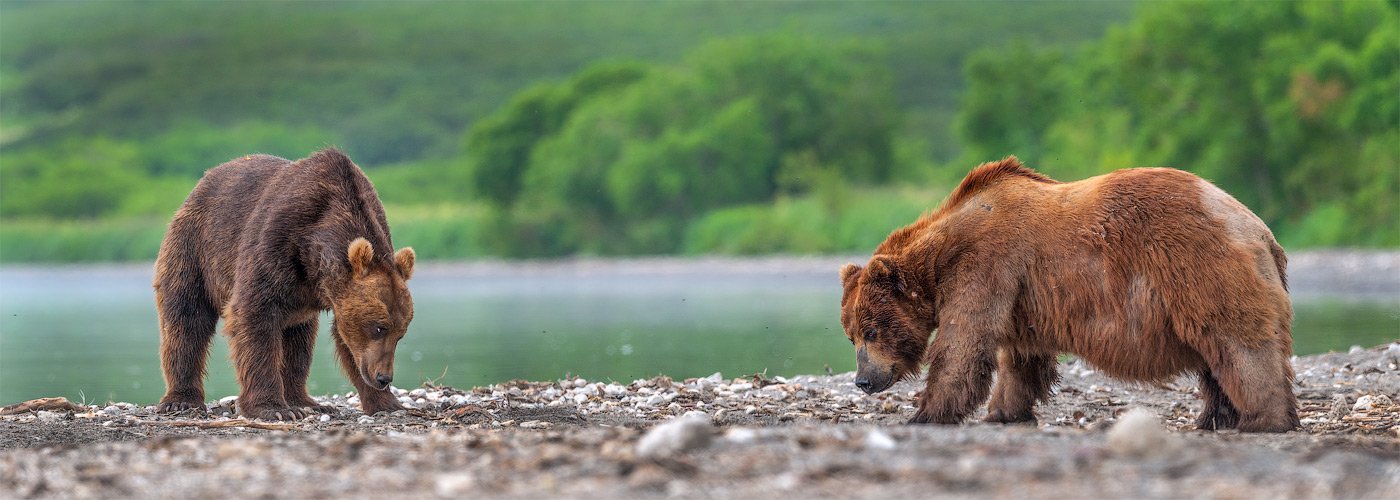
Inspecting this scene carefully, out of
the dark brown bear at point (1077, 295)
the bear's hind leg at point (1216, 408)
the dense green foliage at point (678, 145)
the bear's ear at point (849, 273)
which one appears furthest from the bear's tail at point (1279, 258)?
the dense green foliage at point (678, 145)

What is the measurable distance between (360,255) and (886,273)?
2.87 m

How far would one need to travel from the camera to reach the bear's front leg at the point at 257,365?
829 cm

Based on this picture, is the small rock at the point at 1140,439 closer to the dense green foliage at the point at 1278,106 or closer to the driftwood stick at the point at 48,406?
the driftwood stick at the point at 48,406

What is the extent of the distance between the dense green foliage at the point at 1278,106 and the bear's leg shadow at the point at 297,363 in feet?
100

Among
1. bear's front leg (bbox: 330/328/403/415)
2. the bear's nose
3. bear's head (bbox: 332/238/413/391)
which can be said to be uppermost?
bear's head (bbox: 332/238/413/391)

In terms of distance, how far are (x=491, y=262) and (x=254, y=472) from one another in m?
53.5

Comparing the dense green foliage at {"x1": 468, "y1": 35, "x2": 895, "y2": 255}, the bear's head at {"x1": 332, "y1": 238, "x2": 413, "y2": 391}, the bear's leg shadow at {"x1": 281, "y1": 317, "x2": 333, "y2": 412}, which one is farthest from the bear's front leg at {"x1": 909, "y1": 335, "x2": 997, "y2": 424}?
the dense green foliage at {"x1": 468, "y1": 35, "x2": 895, "y2": 255}

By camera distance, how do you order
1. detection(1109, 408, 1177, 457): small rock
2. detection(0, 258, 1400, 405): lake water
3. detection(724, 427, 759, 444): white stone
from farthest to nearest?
detection(0, 258, 1400, 405): lake water
detection(724, 427, 759, 444): white stone
detection(1109, 408, 1177, 457): small rock

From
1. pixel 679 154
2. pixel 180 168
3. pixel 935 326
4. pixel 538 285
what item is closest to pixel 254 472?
pixel 935 326

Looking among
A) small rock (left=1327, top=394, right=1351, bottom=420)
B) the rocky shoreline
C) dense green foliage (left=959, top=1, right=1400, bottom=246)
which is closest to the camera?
the rocky shoreline

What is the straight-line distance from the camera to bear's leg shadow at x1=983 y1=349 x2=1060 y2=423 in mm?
7902

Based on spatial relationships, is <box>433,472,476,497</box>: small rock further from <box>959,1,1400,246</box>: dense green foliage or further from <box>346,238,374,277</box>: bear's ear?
<box>959,1,1400,246</box>: dense green foliage

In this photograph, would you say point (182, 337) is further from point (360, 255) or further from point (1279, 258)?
point (1279, 258)

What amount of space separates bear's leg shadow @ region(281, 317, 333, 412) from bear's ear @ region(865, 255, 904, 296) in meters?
3.64
